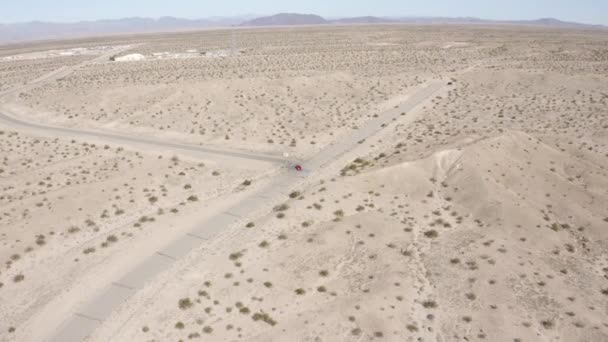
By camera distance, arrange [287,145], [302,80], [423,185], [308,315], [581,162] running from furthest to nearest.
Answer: [302,80] < [287,145] < [581,162] < [423,185] < [308,315]

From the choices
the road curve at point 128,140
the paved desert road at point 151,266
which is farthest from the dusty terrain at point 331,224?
the road curve at point 128,140

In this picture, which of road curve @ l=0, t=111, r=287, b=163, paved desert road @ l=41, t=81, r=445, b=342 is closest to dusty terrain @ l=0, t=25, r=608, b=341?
paved desert road @ l=41, t=81, r=445, b=342

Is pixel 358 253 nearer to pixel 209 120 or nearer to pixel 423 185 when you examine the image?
pixel 423 185

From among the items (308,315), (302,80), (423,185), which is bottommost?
(308,315)

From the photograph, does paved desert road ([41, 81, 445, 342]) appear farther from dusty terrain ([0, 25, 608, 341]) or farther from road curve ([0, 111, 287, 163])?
road curve ([0, 111, 287, 163])

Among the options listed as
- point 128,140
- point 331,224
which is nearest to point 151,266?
point 331,224

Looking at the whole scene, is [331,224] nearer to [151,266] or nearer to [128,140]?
[151,266]

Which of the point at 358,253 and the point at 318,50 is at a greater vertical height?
the point at 318,50

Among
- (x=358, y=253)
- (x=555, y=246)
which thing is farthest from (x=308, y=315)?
(x=555, y=246)
